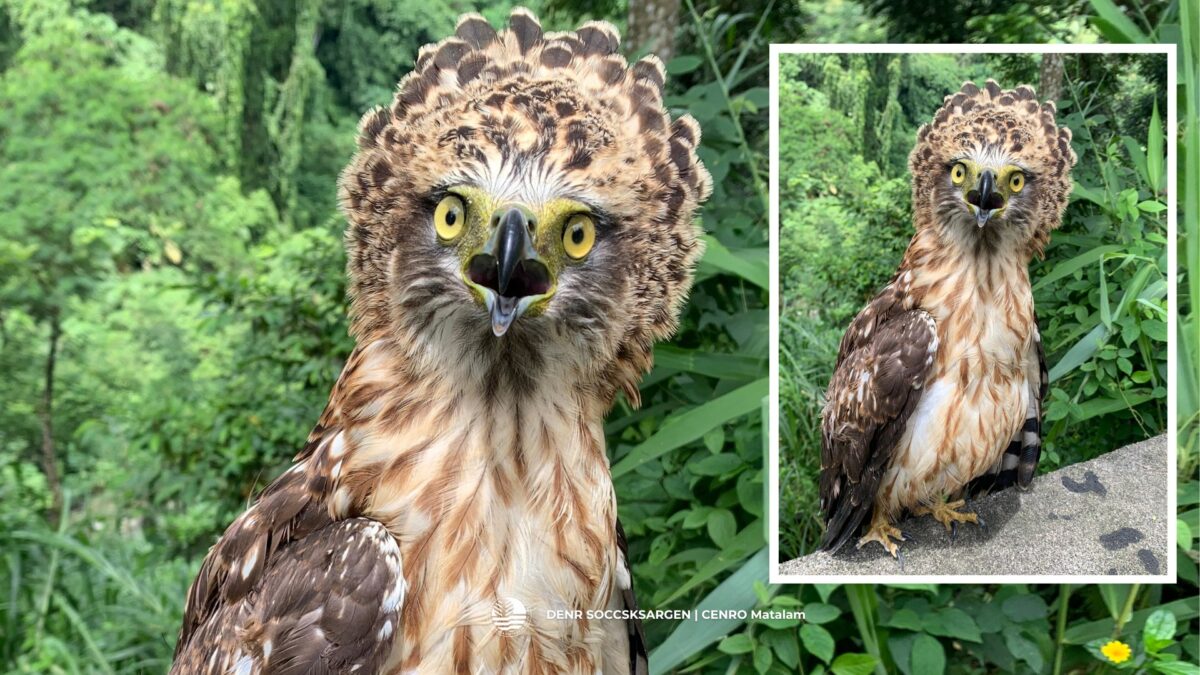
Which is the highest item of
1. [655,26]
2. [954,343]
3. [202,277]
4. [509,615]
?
[655,26]

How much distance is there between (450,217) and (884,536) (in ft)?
3.03

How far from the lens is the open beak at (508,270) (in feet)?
2.79

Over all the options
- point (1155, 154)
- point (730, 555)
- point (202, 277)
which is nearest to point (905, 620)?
point (730, 555)

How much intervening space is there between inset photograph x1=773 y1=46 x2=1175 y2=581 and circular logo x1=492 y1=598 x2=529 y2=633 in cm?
55

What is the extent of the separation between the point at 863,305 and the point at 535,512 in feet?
2.16

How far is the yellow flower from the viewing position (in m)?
1.44

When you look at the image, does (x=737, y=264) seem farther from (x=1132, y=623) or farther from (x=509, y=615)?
(x=1132, y=623)

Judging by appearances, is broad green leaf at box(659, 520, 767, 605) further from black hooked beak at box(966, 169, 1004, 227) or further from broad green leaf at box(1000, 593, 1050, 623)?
black hooked beak at box(966, 169, 1004, 227)

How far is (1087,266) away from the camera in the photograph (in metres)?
1.36

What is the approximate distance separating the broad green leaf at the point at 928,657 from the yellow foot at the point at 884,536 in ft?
0.50

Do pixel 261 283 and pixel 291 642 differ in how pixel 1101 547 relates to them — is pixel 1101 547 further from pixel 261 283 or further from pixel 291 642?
pixel 261 283

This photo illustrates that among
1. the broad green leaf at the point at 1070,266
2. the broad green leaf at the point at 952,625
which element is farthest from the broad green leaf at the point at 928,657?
the broad green leaf at the point at 1070,266

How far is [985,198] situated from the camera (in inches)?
51.0

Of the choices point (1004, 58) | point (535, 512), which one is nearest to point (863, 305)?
point (1004, 58)
